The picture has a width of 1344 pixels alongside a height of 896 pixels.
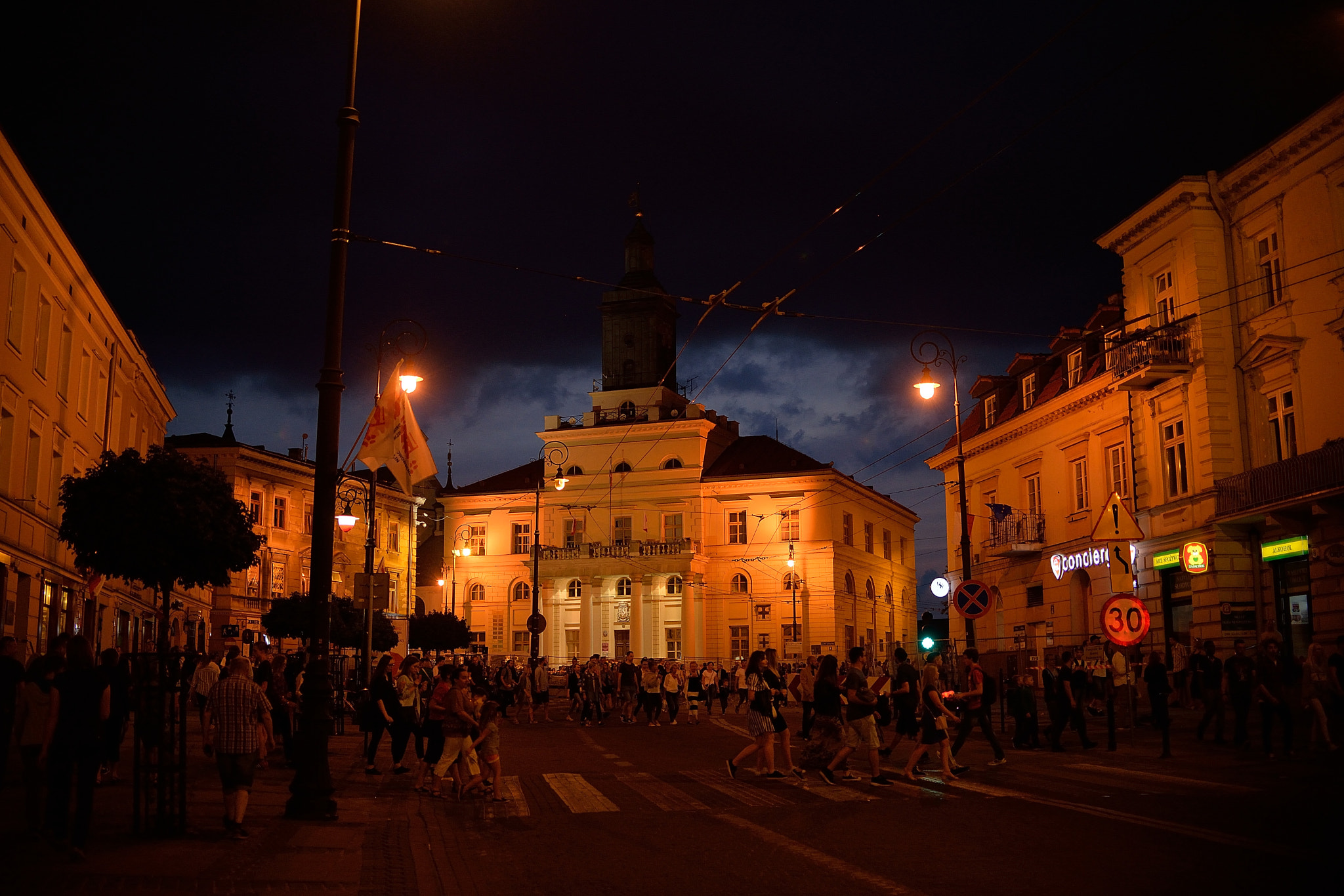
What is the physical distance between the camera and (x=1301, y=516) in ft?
76.9

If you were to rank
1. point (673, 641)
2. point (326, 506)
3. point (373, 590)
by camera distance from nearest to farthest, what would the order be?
point (326, 506) → point (373, 590) → point (673, 641)

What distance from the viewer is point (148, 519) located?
71.2ft

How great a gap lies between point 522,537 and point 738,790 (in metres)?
64.2

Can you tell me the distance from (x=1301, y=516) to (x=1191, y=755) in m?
7.70

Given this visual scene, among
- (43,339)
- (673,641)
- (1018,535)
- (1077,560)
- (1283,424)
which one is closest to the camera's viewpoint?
(1283,424)

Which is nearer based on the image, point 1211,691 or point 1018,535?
point 1211,691

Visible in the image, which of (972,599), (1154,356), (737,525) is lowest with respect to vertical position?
(972,599)

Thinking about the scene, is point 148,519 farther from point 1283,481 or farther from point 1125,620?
point 1283,481

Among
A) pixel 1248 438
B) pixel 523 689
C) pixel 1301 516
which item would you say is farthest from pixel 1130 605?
pixel 523 689

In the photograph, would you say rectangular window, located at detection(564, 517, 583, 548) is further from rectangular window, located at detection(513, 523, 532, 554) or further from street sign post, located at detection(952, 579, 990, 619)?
street sign post, located at detection(952, 579, 990, 619)

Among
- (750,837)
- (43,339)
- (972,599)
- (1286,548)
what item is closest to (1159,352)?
(1286,548)

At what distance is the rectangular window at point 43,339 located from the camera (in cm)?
2539

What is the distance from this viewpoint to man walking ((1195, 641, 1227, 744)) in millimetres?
19062

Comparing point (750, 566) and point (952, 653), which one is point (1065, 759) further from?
point (750, 566)
